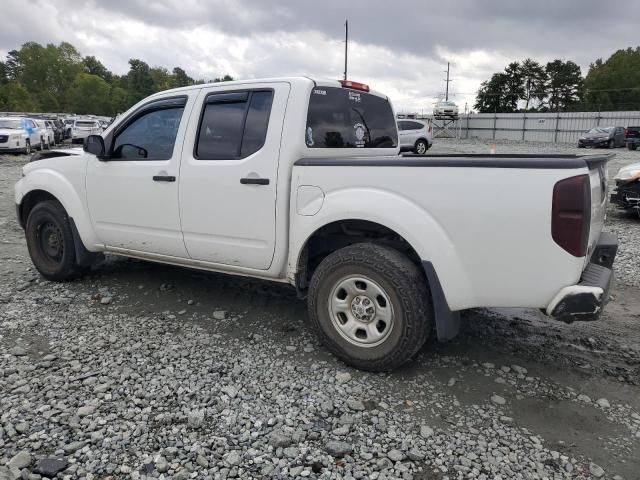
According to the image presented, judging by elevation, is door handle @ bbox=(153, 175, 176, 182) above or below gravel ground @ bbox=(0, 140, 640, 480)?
above

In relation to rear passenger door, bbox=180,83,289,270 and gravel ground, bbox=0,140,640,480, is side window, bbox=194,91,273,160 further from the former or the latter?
gravel ground, bbox=0,140,640,480

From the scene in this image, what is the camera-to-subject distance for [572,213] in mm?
2908

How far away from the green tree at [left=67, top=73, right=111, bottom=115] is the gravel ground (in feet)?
348

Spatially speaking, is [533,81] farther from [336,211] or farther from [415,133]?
[336,211]

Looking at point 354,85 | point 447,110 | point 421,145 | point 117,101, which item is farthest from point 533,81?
point 354,85

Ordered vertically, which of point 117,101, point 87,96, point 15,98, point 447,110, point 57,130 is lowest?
point 57,130

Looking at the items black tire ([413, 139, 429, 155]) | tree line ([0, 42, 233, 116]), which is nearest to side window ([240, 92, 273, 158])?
black tire ([413, 139, 429, 155])

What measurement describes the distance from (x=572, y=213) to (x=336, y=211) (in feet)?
4.78

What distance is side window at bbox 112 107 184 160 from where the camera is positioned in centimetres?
458

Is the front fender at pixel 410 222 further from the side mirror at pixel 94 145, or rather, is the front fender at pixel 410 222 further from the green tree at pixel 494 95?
the green tree at pixel 494 95

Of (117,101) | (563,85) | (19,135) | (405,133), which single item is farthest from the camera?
(117,101)

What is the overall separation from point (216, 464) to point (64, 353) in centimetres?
185

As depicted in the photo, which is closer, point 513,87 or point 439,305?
point 439,305

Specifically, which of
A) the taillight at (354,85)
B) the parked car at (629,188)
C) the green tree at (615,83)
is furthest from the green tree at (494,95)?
the taillight at (354,85)
